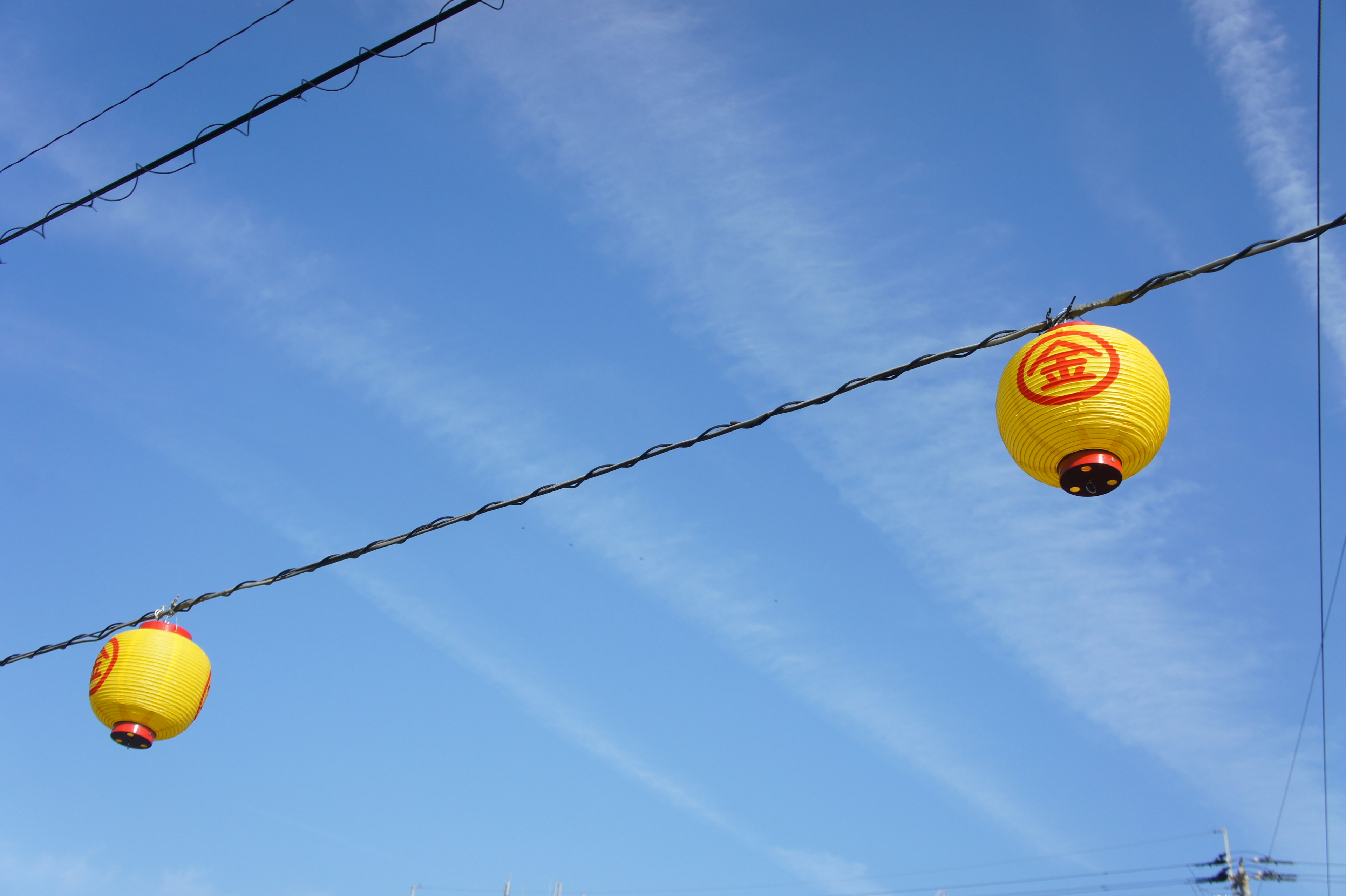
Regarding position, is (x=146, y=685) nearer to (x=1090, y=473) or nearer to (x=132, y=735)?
(x=132, y=735)

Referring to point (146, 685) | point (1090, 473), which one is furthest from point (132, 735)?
point (1090, 473)

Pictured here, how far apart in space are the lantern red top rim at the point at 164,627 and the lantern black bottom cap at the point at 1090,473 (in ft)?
21.1

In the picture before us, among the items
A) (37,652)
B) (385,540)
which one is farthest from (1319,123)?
(37,652)

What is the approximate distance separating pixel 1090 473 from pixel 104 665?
6919mm

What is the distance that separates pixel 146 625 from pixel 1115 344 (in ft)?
23.1

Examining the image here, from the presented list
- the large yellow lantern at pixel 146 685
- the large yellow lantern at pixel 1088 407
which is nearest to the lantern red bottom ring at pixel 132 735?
the large yellow lantern at pixel 146 685

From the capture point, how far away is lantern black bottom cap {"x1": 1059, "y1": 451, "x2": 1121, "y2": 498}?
536 centimetres

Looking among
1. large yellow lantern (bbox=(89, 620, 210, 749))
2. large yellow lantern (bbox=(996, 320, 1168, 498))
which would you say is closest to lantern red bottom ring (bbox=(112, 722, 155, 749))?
large yellow lantern (bbox=(89, 620, 210, 749))

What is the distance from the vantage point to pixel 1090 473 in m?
5.41

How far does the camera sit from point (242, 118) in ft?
21.2

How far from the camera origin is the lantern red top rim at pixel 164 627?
7887 millimetres

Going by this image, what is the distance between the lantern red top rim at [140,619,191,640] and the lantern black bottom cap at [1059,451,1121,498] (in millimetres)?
6424

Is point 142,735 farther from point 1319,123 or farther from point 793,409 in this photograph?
point 1319,123

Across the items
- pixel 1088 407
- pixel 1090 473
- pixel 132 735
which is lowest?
pixel 132 735
